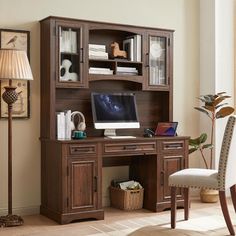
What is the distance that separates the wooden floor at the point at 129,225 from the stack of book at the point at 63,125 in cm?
86

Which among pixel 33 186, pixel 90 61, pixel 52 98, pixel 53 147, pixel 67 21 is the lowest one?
pixel 33 186

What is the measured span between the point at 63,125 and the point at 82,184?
0.63 metres

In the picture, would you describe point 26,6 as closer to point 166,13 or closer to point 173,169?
point 166,13

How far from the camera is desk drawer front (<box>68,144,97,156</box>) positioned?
4617mm

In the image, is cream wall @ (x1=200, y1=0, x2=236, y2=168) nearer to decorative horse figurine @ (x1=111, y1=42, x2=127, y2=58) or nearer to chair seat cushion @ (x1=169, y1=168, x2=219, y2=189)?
decorative horse figurine @ (x1=111, y1=42, x2=127, y2=58)

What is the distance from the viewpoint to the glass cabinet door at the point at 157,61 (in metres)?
5.40

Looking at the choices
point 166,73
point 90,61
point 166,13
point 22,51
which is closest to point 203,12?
point 166,13

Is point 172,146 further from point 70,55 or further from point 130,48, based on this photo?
point 70,55

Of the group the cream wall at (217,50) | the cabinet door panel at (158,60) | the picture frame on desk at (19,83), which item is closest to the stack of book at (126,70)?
the cabinet door panel at (158,60)

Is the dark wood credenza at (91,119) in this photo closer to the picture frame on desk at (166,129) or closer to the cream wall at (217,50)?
the picture frame on desk at (166,129)

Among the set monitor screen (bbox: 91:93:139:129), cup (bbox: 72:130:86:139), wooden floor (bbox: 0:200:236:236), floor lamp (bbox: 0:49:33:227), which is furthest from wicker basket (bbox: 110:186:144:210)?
floor lamp (bbox: 0:49:33:227)

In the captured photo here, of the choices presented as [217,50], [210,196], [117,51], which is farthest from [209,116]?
[117,51]

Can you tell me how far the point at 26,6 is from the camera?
194 inches

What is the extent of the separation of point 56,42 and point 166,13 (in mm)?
1648
